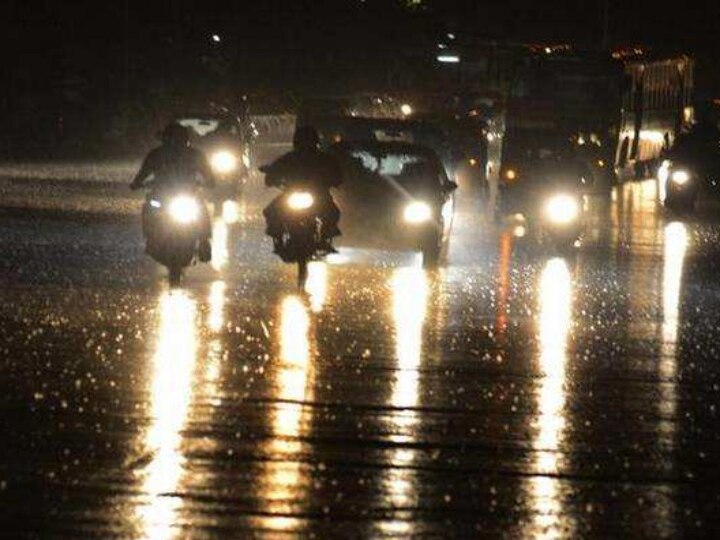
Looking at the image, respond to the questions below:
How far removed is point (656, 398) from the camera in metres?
13.6

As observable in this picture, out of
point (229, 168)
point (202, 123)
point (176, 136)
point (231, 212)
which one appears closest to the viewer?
point (176, 136)

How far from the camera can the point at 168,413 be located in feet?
40.3

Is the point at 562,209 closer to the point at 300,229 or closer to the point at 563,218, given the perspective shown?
the point at 563,218

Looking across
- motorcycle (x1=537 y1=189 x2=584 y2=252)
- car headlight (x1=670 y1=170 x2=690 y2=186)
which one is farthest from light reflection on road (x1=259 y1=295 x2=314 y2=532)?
car headlight (x1=670 y1=170 x2=690 y2=186)

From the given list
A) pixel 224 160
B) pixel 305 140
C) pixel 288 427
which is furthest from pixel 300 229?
pixel 224 160

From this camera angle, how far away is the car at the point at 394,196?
25.2 m

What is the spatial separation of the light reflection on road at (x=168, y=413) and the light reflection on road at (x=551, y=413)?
1539 millimetres

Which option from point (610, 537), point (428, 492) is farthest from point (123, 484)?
point (610, 537)

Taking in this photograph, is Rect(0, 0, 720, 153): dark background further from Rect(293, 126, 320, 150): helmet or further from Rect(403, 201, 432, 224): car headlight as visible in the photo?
Rect(293, 126, 320, 150): helmet

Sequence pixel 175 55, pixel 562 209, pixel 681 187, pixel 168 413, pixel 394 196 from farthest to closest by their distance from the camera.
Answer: pixel 175 55 → pixel 681 187 → pixel 562 209 → pixel 394 196 → pixel 168 413

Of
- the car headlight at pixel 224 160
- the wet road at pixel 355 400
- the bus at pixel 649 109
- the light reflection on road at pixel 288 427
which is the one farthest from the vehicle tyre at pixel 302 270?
the bus at pixel 649 109

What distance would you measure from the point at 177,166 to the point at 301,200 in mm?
1279

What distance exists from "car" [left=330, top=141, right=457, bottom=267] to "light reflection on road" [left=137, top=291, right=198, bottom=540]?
6.37m

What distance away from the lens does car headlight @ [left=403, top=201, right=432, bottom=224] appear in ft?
82.6
